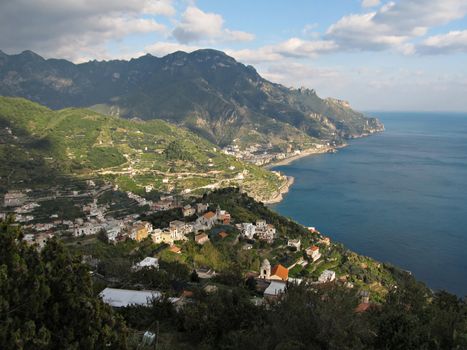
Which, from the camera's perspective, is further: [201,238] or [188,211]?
[188,211]

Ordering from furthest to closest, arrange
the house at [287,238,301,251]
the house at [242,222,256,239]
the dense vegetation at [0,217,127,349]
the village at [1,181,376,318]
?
the house at [242,222,256,239] → the house at [287,238,301,251] → the village at [1,181,376,318] → the dense vegetation at [0,217,127,349]

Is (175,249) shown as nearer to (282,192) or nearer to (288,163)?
(282,192)

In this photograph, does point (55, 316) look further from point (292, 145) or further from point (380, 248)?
point (292, 145)

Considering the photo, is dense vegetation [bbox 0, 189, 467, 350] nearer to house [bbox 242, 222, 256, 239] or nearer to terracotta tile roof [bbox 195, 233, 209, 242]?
terracotta tile roof [bbox 195, 233, 209, 242]

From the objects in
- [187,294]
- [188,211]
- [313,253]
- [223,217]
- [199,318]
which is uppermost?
[199,318]

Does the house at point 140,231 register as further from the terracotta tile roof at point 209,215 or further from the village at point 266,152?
the village at point 266,152

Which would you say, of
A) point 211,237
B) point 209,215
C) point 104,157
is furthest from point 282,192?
point 211,237

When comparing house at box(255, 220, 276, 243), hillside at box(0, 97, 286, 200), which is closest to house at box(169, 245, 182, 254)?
house at box(255, 220, 276, 243)
